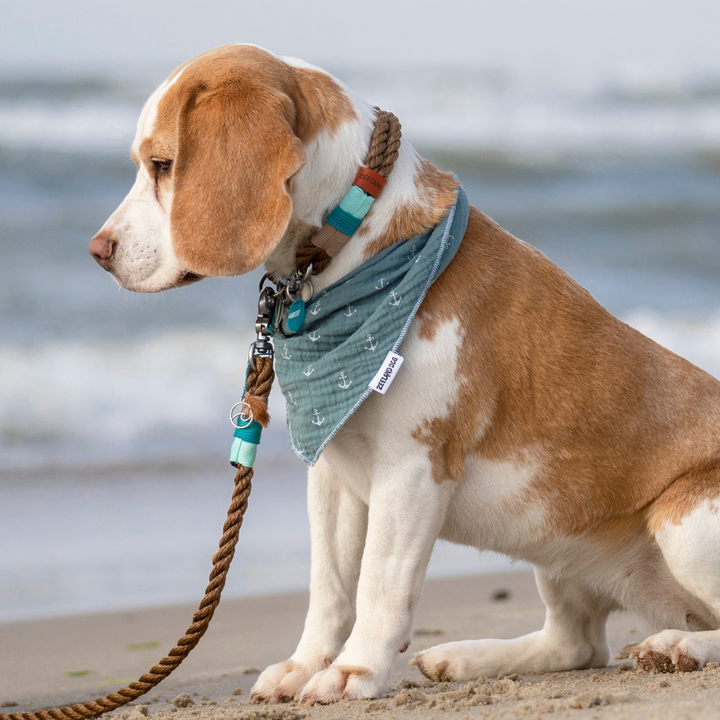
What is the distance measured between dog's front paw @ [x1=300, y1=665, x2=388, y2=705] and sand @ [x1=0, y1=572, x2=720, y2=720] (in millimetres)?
37

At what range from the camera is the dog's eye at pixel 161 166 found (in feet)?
7.73

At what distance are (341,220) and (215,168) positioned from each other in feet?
1.09

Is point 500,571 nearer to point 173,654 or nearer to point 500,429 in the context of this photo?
point 500,429

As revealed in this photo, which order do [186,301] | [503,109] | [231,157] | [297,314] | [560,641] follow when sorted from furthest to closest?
[503,109]
[186,301]
[560,641]
[297,314]
[231,157]

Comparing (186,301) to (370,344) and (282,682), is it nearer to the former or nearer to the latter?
(282,682)

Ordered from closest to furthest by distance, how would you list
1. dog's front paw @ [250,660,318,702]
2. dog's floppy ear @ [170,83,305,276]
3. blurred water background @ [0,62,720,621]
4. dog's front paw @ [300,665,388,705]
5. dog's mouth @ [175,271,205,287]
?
dog's floppy ear @ [170,83,305,276] < dog's front paw @ [300,665,388,705] < dog's mouth @ [175,271,205,287] < dog's front paw @ [250,660,318,702] < blurred water background @ [0,62,720,621]

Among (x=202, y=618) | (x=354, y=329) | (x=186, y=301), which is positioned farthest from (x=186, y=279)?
(x=186, y=301)

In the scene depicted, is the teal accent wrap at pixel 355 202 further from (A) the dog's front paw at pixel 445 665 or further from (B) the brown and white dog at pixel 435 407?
(A) the dog's front paw at pixel 445 665

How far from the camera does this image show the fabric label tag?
228 cm

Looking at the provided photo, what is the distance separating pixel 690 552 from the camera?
8.24ft

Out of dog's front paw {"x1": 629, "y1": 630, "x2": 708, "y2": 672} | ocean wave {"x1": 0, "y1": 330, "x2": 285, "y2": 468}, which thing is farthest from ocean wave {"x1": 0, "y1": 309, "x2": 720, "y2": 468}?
dog's front paw {"x1": 629, "y1": 630, "x2": 708, "y2": 672}

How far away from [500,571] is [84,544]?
6.31 ft

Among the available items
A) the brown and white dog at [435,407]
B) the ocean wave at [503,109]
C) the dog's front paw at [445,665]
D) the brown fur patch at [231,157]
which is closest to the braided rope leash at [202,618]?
the brown and white dog at [435,407]

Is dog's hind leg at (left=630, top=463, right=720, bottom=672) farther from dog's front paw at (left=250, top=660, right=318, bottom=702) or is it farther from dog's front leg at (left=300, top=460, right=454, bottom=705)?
dog's front paw at (left=250, top=660, right=318, bottom=702)
